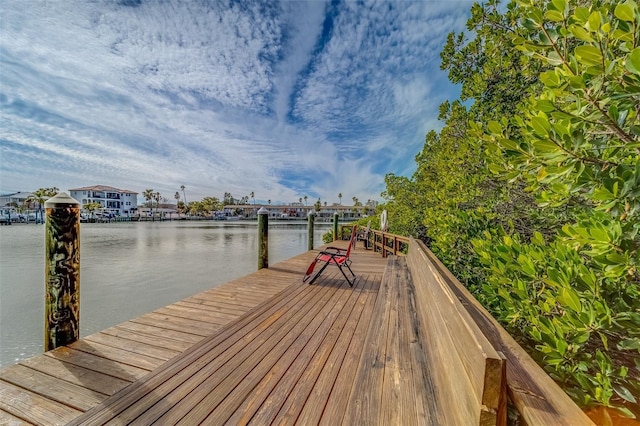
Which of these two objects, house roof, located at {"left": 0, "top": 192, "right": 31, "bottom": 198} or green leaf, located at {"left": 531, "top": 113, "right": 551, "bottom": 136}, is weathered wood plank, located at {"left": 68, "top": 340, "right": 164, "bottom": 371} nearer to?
green leaf, located at {"left": 531, "top": 113, "right": 551, "bottom": 136}

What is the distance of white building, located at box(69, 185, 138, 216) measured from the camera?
2398 inches

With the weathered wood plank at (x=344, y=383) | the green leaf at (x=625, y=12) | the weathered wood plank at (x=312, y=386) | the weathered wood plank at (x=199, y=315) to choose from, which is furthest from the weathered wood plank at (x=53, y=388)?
the green leaf at (x=625, y=12)

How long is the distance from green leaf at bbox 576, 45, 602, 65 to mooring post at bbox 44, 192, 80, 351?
3755 mm

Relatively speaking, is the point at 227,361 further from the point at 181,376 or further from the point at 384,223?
the point at 384,223

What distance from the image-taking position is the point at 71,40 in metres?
6.49

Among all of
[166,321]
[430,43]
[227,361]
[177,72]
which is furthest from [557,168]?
[177,72]

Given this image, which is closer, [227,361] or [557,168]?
[557,168]

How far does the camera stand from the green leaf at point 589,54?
861 millimetres

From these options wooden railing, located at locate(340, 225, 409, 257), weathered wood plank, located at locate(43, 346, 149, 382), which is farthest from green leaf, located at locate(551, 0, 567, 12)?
wooden railing, located at locate(340, 225, 409, 257)

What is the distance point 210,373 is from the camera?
1.86m

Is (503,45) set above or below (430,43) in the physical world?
below

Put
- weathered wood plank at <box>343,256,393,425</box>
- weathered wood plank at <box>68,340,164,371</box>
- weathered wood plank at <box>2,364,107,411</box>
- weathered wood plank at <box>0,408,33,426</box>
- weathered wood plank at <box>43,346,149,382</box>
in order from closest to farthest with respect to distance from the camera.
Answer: weathered wood plank at <box>343,256,393,425</box>
weathered wood plank at <box>0,408,33,426</box>
weathered wood plank at <box>2,364,107,411</box>
weathered wood plank at <box>43,346,149,382</box>
weathered wood plank at <box>68,340,164,371</box>

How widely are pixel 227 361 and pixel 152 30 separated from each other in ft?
31.6

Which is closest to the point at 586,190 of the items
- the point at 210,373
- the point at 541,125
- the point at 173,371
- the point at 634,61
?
the point at 541,125
